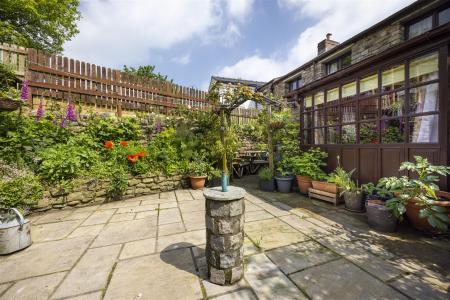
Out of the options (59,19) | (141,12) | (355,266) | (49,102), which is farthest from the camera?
(59,19)

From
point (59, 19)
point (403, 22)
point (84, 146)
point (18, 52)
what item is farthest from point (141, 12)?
point (59, 19)

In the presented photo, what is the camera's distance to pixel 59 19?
34.9 feet

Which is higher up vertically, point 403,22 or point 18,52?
point 403,22

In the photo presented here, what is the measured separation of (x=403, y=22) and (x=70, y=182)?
31.7ft

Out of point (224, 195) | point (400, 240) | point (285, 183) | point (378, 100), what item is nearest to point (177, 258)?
point (224, 195)

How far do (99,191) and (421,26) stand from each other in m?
9.53

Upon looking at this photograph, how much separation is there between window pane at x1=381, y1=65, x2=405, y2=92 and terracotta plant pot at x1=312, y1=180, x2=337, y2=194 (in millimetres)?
2120

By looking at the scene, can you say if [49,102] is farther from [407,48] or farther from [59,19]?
[59,19]

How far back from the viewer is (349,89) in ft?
13.9

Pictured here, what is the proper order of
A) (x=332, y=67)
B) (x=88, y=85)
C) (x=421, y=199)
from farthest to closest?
(x=332, y=67) → (x=88, y=85) → (x=421, y=199)

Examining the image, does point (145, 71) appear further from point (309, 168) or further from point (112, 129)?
point (309, 168)

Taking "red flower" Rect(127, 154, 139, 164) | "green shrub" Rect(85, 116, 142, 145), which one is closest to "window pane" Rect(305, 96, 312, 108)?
"red flower" Rect(127, 154, 139, 164)

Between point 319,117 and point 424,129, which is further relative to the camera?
point 319,117

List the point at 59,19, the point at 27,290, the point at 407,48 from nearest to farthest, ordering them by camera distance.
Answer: the point at 27,290, the point at 407,48, the point at 59,19
